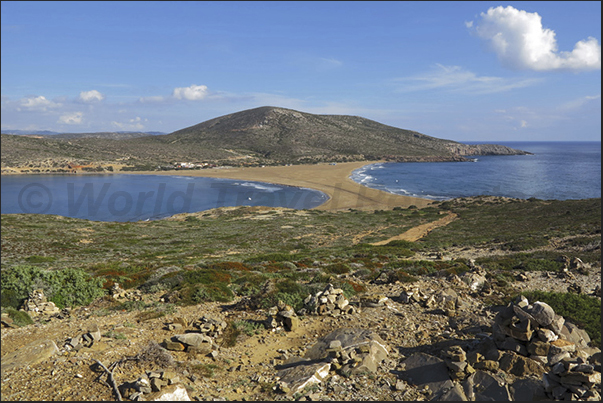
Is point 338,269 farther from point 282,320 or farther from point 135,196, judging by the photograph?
point 135,196

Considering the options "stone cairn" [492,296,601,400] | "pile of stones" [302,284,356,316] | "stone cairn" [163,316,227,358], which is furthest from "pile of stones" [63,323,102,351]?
"stone cairn" [492,296,601,400]

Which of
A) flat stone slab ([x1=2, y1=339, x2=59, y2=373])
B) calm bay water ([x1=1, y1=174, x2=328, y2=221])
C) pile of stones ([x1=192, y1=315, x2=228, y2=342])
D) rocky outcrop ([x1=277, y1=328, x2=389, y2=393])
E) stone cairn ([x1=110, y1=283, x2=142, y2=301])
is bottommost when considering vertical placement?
calm bay water ([x1=1, y1=174, x2=328, y2=221])

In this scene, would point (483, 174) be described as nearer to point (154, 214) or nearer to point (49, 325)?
point (154, 214)

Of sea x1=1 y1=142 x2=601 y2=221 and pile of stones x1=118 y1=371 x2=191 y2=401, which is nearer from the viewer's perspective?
pile of stones x1=118 y1=371 x2=191 y2=401

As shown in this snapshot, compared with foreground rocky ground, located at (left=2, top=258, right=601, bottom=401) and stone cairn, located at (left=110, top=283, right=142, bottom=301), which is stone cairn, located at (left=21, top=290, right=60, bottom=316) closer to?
foreground rocky ground, located at (left=2, top=258, right=601, bottom=401)

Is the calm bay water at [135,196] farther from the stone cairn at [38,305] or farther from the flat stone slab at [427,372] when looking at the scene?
the flat stone slab at [427,372]

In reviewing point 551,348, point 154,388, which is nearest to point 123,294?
point 154,388

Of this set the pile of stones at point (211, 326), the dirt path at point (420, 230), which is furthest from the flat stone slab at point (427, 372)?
the dirt path at point (420, 230)
